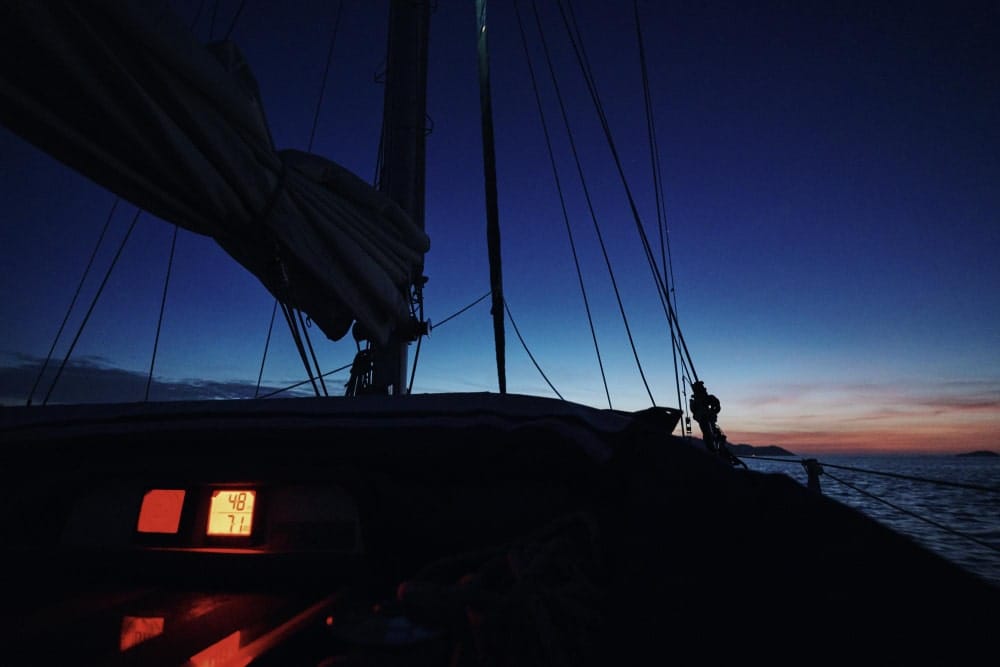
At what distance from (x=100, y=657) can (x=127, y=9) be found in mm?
2273

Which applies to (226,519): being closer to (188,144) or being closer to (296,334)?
(188,144)

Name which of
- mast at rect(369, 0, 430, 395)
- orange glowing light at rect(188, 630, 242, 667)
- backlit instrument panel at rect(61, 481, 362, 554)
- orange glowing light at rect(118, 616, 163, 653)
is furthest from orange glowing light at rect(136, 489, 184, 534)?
mast at rect(369, 0, 430, 395)

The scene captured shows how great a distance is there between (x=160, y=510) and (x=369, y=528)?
2.11ft

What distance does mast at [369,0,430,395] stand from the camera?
16.5 ft

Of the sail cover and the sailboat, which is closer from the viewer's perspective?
the sailboat

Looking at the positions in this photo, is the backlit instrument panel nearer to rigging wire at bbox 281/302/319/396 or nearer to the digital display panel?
the digital display panel

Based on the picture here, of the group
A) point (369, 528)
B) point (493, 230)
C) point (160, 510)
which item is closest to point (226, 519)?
point (160, 510)

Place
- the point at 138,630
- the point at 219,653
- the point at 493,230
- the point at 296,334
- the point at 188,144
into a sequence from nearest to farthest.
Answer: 1. the point at 219,653
2. the point at 138,630
3. the point at 188,144
4. the point at 296,334
5. the point at 493,230

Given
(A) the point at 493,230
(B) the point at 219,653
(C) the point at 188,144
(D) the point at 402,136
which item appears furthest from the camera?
(D) the point at 402,136

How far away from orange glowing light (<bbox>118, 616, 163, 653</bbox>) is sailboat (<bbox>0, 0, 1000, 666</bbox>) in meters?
0.01

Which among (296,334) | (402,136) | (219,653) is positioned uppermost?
(402,136)

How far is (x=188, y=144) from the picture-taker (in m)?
2.39

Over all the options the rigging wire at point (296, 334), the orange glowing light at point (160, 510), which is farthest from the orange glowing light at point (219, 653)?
the rigging wire at point (296, 334)

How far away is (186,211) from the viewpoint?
8.92 feet
